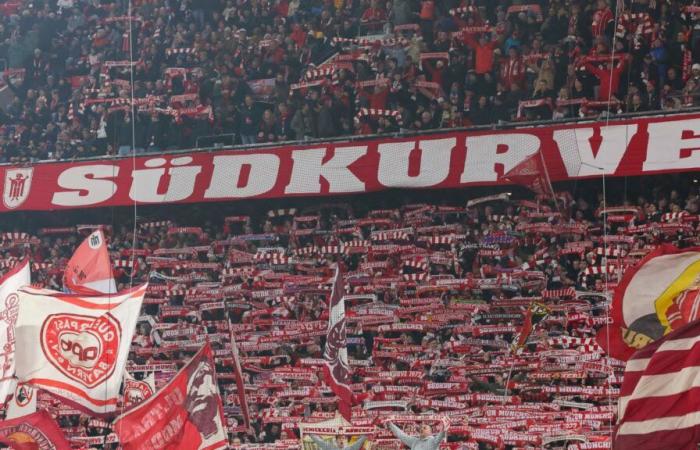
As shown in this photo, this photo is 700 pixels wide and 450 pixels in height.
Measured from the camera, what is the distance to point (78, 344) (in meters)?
17.7

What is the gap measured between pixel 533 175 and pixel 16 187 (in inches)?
345

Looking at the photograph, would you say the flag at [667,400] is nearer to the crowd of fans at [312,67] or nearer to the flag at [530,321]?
the flag at [530,321]

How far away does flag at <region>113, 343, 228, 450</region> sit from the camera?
16.7m

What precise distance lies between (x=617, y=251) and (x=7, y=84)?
12.4 metres

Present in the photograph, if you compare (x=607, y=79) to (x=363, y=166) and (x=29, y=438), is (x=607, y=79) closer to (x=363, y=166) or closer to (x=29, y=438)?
(x=363, y=166)

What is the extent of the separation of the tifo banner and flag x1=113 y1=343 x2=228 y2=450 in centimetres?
708


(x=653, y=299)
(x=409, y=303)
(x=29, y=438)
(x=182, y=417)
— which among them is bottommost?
(x=29, y=438)

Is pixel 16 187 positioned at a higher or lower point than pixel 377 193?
higher

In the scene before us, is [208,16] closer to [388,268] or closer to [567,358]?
[388,268]

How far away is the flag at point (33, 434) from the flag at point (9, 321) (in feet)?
1.44

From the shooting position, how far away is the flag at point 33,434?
59.5 feet

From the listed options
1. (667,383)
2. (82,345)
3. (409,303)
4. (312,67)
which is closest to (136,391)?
(82,345)

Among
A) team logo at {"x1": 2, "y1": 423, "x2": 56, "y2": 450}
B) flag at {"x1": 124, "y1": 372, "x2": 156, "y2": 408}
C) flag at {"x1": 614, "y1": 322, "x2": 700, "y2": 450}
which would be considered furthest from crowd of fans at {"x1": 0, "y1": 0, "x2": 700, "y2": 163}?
flag at {"x1": 614, "y1": 322, "x2": 700, "y2": 450}

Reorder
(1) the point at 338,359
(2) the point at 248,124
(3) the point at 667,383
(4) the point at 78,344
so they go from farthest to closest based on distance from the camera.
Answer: (2) the point at 248,124
(1) the point at 338,359
(4) the point at 78,344
(3) the point at 667,383
